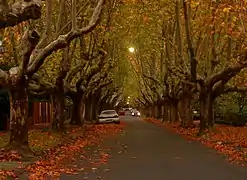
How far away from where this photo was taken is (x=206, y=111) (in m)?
29.0

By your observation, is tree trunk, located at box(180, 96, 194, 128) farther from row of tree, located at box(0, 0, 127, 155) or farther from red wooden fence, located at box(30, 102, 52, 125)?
red wooden fence, located at box(30, 102, 52, 125)

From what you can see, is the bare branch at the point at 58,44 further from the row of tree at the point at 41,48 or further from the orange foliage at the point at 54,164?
the orange foliage at the point at 54,164

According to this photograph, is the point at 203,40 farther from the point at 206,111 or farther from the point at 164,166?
the point at 164,166

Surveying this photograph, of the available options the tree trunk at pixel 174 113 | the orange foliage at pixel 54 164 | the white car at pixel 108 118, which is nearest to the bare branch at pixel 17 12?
the orange foliage at pixel 54 164

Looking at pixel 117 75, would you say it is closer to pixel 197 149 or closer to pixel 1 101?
pixel 1 101

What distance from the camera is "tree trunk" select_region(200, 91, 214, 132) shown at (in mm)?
28516

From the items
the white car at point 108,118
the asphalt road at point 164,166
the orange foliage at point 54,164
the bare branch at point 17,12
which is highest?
the bare branch at point 17,12

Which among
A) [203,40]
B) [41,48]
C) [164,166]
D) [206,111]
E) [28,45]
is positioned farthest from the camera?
[206,111]

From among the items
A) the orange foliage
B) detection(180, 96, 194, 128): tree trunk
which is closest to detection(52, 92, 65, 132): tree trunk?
the orange foliage

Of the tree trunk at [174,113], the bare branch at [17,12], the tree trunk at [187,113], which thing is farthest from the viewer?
the tree trunk at [174,113]

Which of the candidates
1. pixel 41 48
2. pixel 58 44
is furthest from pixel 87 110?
pixel 58 44

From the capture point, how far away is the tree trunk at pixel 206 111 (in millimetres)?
28516

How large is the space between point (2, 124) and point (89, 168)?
76.2 ft

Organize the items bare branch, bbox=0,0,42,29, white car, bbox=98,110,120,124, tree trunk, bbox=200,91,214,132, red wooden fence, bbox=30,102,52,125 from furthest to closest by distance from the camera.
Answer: white car, bbox=98,110,120,124 < red wooden fence, bbox=30,102,52,125 < tree trunk, bbox=200,91,214,132 < bare branch, bbox=0,0,42,29
